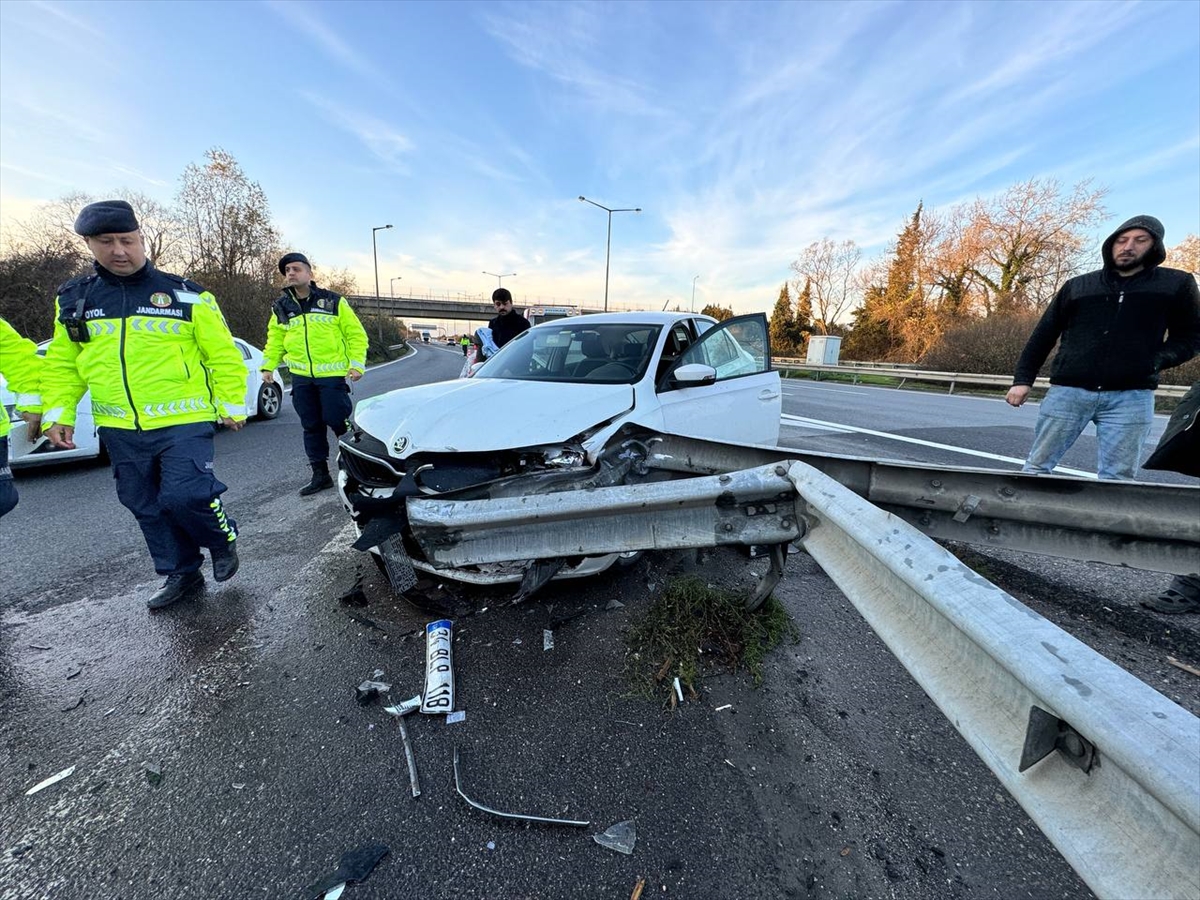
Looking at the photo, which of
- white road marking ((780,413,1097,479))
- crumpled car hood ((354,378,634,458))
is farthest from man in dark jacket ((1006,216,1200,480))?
crumpled car hood ((354,378,634,458))

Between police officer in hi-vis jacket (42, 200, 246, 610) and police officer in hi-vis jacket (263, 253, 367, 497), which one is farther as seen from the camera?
police officer in hi-vis jacket (263, 253, 367, 497)

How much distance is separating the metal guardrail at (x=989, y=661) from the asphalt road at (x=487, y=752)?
0.70 meters

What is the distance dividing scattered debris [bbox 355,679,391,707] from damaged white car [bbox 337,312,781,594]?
0.39 m

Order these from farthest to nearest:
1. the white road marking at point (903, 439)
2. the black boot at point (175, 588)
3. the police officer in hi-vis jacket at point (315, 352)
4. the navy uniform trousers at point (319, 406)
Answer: the white road marking at point (903, 439), the navy uniform trousers at point (319, 406), the police officer in hi-vis jacket at point (315, 352), the black boot at point (175, 588)

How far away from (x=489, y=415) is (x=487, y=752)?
1479mm

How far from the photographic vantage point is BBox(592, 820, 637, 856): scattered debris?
4.52ft

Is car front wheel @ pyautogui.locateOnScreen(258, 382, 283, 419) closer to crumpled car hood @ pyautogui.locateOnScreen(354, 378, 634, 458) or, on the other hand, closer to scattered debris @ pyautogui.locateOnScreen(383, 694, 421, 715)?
crumpled car hood @ pyautogui.locateOnScreen(354, 378, 634, 458)

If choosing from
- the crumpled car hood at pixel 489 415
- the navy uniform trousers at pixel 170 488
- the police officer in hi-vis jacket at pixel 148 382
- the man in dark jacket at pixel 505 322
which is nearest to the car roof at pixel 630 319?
the crumpled car hood at pixel 489 415

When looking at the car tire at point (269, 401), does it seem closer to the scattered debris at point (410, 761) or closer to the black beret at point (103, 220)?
the black beret at point (103, 220)

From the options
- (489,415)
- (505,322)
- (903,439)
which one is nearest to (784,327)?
(903,439)

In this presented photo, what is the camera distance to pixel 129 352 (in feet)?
8.02

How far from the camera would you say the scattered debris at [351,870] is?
1269 millimetres

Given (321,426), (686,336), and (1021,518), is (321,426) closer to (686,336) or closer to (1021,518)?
(686,336)

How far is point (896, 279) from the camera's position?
3036 centimetres
